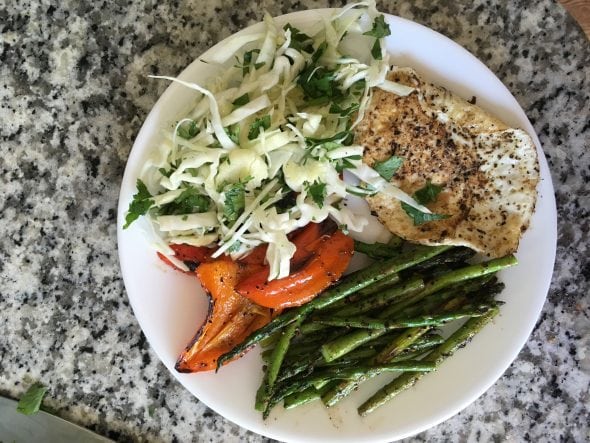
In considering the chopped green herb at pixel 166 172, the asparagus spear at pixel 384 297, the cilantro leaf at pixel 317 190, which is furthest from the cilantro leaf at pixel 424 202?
the chopped green herb at pixel 166 172

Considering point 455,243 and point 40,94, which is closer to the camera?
point 455,243

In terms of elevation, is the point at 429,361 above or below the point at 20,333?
above

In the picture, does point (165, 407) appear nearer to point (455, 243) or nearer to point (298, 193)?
point (298, 193)

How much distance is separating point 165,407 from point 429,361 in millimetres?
1181

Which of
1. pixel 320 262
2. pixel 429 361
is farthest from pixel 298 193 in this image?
pixel 429 361

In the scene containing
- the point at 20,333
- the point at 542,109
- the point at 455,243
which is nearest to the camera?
the point at 455,243

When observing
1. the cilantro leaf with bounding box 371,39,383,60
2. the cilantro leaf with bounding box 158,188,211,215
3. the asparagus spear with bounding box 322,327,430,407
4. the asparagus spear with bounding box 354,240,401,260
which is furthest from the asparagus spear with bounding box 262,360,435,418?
the cilantro leaf with bounding box 371,39,383,60

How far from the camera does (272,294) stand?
2.34 m

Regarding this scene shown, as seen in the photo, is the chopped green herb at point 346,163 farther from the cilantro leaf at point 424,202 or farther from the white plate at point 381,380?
the white plate at point 381,380

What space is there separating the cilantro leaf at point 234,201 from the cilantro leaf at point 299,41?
22.2 inches

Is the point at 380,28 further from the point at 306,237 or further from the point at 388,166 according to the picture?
the point at 306,237

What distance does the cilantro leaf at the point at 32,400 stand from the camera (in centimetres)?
271

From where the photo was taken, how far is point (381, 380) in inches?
99.4

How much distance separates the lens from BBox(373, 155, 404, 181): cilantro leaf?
2.36m
